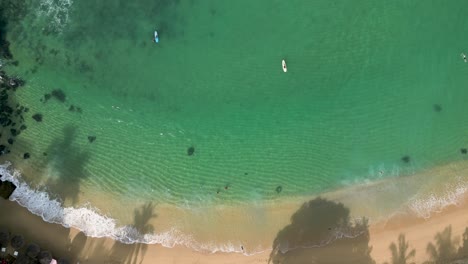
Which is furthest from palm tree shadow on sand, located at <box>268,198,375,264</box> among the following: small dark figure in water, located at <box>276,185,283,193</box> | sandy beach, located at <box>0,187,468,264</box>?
small dark figure in water, located at <box>276,185,283,193</box>

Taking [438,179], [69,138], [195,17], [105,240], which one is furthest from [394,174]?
[69,138]

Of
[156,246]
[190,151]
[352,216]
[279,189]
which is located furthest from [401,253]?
[156,246]

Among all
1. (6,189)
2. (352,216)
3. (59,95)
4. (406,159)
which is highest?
(406,159)

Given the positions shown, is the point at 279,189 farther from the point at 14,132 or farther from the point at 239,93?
the point at 14,132

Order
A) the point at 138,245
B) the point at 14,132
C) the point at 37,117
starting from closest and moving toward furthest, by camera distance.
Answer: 1. the point at 138,245
2. the point at 14,132
3. the point at 37,117

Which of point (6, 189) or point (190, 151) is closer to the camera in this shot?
point (6, 189)
